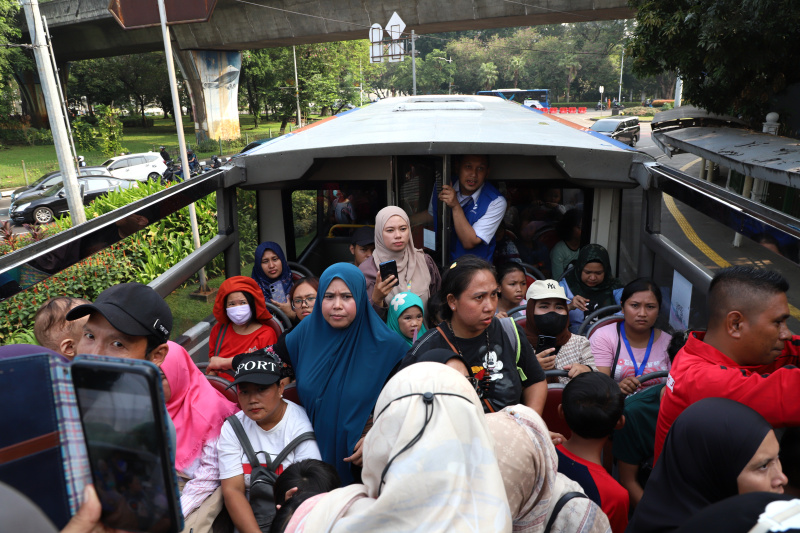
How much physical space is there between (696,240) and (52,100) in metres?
13.6

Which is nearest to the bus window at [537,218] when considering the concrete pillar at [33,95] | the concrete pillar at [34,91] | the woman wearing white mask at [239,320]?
the woman wearing white mask at [239,320]

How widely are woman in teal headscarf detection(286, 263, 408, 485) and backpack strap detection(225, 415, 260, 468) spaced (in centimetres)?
37

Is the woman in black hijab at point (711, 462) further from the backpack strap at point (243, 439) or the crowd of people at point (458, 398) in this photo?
the backpack strap at point (243, 439)

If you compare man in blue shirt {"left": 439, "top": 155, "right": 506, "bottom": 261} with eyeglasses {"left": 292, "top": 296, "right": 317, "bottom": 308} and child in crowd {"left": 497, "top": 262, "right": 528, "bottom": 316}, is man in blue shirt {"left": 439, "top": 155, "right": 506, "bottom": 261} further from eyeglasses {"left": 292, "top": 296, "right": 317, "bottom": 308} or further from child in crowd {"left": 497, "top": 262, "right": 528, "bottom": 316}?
eyeglasses {"left": 292, "top": 296, "right": 317, "bottom": 308}

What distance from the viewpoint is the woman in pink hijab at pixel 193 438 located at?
2.71m

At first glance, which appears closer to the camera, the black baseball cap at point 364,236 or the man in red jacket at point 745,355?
the man in red jacket at point 745,355

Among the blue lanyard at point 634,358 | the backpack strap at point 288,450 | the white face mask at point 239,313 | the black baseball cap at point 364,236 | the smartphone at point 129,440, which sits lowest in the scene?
the backpack strap at point 288,450

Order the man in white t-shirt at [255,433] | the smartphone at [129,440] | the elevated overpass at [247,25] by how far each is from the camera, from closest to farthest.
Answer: the smartphone at [129,440]
the man in white t-shirt at [255,433]
the elevated overpass at [247,25]

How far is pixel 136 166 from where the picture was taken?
24203 millimetres

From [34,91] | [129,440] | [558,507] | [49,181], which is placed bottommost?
[49,181]

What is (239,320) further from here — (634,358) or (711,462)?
(711,462)

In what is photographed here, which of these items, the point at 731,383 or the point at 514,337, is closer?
the point at 731,383

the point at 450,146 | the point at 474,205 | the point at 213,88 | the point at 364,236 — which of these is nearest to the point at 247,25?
the point at 213,88

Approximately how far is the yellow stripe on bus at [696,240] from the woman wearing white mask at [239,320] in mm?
7953
